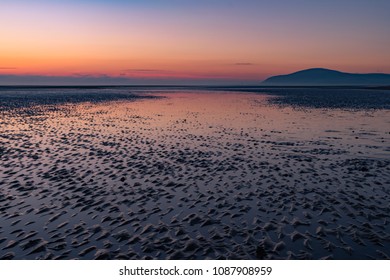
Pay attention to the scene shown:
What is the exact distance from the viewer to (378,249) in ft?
36.4

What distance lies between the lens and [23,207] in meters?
14.8

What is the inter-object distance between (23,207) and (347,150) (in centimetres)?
2382

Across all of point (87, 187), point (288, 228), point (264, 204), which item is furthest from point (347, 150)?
point (87, 187)

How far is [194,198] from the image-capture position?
16.1 meters

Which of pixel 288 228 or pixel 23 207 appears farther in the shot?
pixel 23 207

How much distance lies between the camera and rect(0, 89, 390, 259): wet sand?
1140 cm

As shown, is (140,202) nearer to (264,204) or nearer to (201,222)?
(201,222)

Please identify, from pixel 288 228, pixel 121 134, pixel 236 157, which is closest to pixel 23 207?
pixel 288 228

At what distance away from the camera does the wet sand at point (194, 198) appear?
37.4 feet

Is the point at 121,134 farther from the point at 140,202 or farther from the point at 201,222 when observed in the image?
the point at 201,222

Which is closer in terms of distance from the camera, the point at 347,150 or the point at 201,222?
the point at 201,222

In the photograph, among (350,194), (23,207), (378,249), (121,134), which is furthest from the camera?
(121,134)

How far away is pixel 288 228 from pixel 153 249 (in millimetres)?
5488
